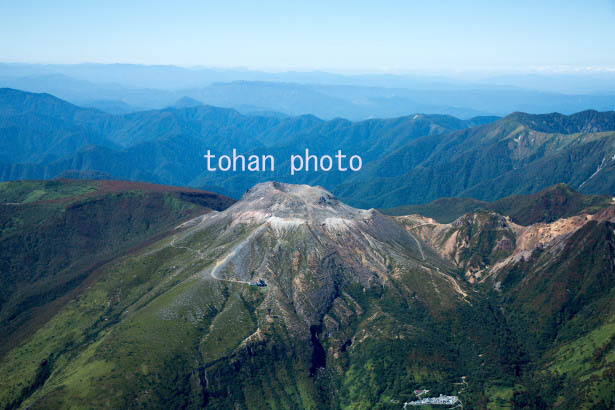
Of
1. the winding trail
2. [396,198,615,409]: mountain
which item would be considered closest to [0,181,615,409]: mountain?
[396,198,615,409]: mountain

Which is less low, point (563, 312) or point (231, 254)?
point (231, 254)

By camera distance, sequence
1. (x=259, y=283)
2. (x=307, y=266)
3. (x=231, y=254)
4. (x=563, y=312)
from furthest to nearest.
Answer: (x=231, y=254) < (x=307, y=266) < (x=259, y=283) < (x=563, y=312)

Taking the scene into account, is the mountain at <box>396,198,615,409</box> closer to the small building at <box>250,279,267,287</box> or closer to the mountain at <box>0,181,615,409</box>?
the mountain at <box>0,181,615,409</box>

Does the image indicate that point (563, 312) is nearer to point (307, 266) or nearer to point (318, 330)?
point (318, 330)

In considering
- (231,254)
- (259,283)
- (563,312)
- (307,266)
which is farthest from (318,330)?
(563,312)

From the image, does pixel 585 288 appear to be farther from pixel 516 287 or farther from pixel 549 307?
pixel 516 287

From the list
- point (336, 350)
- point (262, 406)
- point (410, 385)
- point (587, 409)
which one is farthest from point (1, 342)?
point (587, 409)

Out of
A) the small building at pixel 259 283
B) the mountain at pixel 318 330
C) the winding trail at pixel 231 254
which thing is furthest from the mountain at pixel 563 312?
the winding trail at pixel 231 254

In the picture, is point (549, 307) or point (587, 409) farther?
point (549, 307)
